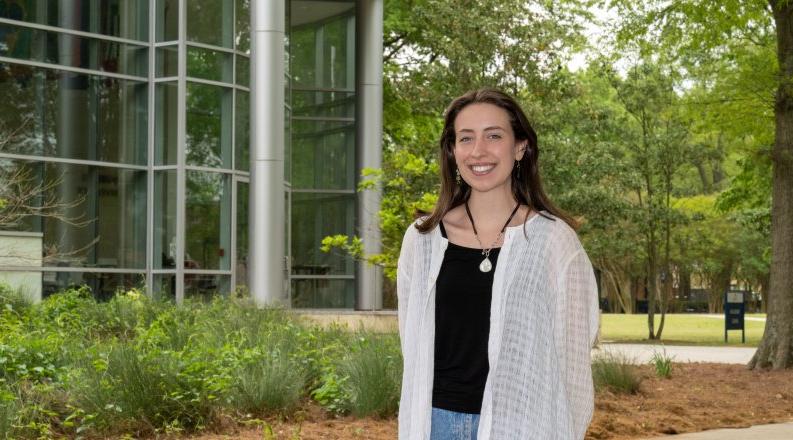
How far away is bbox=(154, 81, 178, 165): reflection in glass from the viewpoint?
22219 millimetres

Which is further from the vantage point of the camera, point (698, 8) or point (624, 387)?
point (698, 8)

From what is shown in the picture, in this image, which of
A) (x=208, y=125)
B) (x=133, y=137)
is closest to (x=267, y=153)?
(x=208, y=125)

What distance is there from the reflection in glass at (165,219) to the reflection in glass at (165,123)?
30 centimetres

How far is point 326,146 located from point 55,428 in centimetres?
2007

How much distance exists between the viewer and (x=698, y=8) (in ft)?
53.4

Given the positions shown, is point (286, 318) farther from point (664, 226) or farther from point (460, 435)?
point (664, 226)

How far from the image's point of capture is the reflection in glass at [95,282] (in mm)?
20859

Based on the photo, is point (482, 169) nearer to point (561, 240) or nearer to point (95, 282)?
point (561, 240)

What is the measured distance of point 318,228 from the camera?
91.5 ft

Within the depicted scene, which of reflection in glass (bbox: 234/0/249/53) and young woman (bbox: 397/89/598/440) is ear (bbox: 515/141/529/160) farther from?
reflection in glass (bbox: 234/0/249/53)

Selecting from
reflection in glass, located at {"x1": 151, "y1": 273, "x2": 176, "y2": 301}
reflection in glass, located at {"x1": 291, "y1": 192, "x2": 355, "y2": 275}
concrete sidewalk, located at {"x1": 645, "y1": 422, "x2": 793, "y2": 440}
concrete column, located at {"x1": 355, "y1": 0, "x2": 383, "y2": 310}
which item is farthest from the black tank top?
reflection in glass, located at {"x1": 291, "y1": 192, "x2": 355, "y2": 275}

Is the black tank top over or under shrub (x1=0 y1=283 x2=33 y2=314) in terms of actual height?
over

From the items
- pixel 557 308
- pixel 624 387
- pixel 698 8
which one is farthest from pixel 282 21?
pixel 557 308

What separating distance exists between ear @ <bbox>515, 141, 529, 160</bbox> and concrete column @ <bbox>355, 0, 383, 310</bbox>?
23.3 metres
